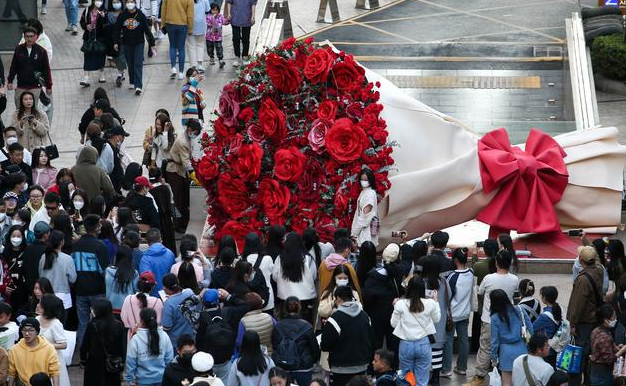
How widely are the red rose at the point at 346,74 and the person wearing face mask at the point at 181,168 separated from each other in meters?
2.16

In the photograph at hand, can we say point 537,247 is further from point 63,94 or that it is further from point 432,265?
point 63,94

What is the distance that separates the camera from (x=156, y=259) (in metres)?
14.5

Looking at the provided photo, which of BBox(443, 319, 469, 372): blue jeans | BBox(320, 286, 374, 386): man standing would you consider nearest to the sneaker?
BBox(443, 319, 469, 372): blue jeans

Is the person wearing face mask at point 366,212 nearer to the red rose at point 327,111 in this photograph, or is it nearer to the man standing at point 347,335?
the red rose at point 327,111

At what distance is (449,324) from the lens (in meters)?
14.3

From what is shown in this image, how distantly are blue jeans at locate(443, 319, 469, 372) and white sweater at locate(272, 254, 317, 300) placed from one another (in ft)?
4.39

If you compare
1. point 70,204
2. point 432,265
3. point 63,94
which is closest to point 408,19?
point 63,94

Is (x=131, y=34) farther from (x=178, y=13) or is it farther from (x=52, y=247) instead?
(x=52, y=247)

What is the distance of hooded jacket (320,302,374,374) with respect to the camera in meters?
13.1

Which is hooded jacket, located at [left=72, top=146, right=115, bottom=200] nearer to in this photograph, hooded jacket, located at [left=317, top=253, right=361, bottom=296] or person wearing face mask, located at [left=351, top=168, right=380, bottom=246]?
person wearing face mask, located at [left=351, top=168, right=380, bottom=246]

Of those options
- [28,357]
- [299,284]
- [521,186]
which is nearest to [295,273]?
[299,284]

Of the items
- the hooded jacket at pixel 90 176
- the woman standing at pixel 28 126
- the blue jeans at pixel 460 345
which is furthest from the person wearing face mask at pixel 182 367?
the woman standing at pixel 28 126

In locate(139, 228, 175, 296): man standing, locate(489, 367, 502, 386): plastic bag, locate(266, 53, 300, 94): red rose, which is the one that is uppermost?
locate(266, 53, 300, 94): red rose

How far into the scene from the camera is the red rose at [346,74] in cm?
1672
